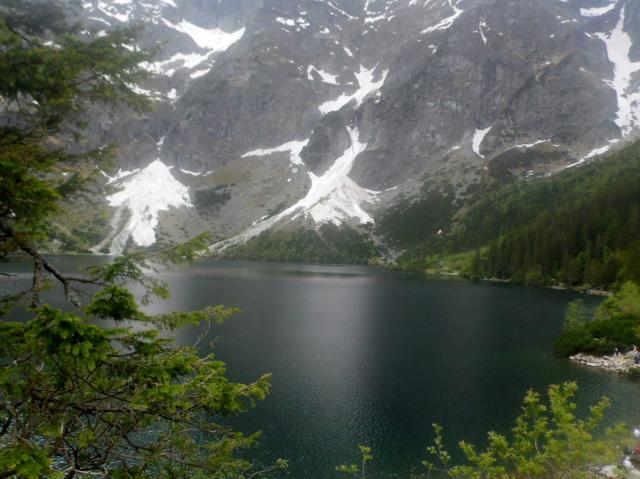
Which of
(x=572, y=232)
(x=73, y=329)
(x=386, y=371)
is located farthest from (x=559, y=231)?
(x=73, y=329)

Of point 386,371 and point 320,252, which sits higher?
point 320,252

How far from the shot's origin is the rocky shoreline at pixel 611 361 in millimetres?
34969

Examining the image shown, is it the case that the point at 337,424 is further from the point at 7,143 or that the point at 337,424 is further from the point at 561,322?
the point at 561,322

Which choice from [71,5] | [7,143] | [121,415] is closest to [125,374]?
[121,415]

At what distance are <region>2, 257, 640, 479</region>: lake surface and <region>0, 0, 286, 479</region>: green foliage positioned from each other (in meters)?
2.14

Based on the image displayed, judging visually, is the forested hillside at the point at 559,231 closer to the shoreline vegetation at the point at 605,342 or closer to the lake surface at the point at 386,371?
Answer: the shoreline vegetation at the point at 605,342

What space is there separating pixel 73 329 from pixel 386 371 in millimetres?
33485

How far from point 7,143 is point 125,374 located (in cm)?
385

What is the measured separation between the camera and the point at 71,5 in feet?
28.9

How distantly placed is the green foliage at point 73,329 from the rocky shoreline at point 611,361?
1538 inches

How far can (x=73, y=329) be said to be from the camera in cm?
450

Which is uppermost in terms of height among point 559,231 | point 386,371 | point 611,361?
point 559,231

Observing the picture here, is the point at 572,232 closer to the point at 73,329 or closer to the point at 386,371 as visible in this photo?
the point at 386,371

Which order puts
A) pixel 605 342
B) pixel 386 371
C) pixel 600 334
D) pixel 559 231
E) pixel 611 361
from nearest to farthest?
pixel 386 371 → pixel 611 361 → pixel 605 342 → pixel 600 334 → pixel 559 231
